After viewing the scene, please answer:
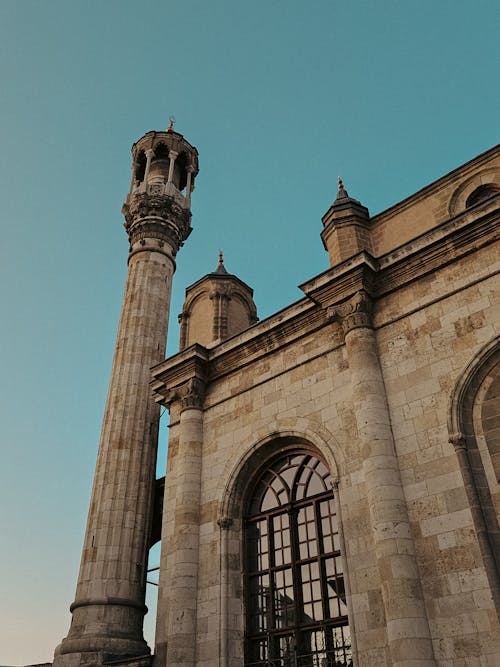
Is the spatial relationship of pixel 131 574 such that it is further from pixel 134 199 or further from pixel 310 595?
pixel 134 199

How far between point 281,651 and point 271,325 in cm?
709

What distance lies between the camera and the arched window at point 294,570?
11.5 m

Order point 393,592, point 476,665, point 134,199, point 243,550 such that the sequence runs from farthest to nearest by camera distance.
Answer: point 134,199 < point 243,550 < point 393,592 < point 476,665

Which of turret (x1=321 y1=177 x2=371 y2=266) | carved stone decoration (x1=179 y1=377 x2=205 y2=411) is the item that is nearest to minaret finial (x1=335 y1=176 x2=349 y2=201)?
turret (x1=321 y1=177 x2=371 y2=266)

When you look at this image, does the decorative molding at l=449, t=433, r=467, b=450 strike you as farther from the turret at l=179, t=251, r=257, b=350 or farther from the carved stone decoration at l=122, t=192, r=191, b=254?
the carved stone decoration at l=122, t=192, r=191, b=254

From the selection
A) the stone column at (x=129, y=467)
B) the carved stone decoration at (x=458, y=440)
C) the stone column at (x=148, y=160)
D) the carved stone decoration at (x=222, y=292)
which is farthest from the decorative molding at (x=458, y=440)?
the stone column at (x=148, y=160)

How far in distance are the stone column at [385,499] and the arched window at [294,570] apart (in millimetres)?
1800

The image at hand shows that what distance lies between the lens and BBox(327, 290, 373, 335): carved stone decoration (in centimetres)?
1293

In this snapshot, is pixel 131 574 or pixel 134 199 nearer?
pixel 131 574

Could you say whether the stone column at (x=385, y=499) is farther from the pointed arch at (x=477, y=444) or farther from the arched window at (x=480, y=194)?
the arched window at (x=480, y=194)

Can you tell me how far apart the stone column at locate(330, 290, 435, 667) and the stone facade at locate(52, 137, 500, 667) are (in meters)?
0.03

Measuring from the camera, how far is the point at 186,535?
13875 millimetres

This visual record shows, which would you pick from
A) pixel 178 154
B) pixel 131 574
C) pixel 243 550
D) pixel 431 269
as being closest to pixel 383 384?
pixel 431 269

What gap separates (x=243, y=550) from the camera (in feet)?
44.5
